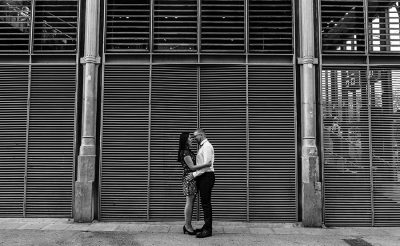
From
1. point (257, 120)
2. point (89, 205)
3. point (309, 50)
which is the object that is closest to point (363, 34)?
point (309, 50)

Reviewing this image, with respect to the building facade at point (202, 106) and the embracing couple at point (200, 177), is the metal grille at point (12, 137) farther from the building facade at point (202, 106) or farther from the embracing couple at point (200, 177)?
the embracing couple at point (200, 177)

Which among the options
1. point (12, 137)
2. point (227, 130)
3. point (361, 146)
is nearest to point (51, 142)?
point (12, 137)

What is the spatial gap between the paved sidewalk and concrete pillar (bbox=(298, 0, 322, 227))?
0.45 metres

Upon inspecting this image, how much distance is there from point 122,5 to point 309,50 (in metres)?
4.46

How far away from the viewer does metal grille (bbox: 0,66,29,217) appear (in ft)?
26.1

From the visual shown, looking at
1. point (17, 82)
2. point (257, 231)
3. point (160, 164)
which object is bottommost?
point (257, 231)

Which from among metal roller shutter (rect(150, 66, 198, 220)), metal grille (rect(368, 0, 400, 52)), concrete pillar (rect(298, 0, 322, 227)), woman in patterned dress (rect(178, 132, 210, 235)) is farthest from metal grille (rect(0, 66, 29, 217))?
metal grille (rect(368, 0, 400, 52))

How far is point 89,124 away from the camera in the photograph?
7.93 metres

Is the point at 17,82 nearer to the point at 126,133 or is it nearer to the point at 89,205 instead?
the point at 126,133

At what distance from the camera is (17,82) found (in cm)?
820

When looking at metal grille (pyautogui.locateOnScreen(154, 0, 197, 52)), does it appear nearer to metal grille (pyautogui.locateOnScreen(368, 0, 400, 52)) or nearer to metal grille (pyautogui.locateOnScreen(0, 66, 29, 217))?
metal grille (pyautogui.locateOnScreen(0, 66, 29, 217))

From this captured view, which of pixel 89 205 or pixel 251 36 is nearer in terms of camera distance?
pixel 89 205

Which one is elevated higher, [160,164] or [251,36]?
[251,36]

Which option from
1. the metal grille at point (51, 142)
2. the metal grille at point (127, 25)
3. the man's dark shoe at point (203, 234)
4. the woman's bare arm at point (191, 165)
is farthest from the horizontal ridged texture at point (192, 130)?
the woman's bare arm at point (191, 165)
